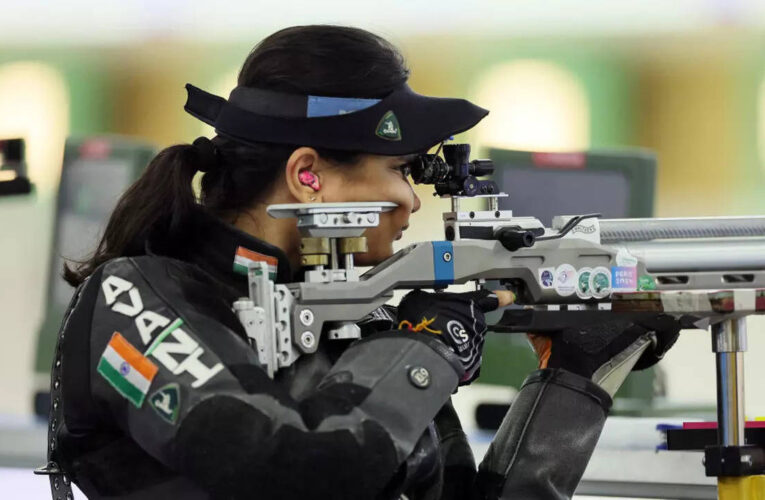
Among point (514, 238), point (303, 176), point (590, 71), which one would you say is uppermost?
point (590, 71)

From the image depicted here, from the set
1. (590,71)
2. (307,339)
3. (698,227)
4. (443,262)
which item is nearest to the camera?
(307,339)

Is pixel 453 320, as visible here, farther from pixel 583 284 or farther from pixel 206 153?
pixel 206 153

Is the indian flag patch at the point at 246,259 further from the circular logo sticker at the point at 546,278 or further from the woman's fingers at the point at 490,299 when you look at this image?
the circular logo sticker at the point at 546,278

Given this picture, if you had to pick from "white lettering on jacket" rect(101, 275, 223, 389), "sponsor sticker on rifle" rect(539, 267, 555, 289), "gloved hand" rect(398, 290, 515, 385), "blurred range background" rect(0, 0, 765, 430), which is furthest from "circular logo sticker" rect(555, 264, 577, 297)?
"blurred range background" rect(0, 0, 765, 430)

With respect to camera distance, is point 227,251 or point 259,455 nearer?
point 259,455

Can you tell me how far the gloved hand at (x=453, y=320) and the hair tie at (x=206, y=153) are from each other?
1.03ft

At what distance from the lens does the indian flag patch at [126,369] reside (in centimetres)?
140

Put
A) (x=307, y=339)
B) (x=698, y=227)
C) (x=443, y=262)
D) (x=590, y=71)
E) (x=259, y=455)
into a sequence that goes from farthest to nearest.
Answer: (x=590, y=71) → (x=698, y=227) → (x=443, y=262) → (x=307, y=339) → (x=259, y=455)

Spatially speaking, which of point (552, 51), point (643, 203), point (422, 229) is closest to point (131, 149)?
point (422, 229)

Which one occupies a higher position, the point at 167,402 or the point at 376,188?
the point at 376,188

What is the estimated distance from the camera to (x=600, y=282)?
1.74m

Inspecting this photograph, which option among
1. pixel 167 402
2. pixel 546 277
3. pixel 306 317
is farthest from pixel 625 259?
pixel 167 402

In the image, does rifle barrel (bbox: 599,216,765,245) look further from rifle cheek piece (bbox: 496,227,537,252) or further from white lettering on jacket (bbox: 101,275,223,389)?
white lettering on jacket (bbox: 101,275,223,389)

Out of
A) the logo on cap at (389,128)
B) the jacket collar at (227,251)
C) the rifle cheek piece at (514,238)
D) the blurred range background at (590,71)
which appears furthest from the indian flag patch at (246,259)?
the blurred range background at (590,71)
